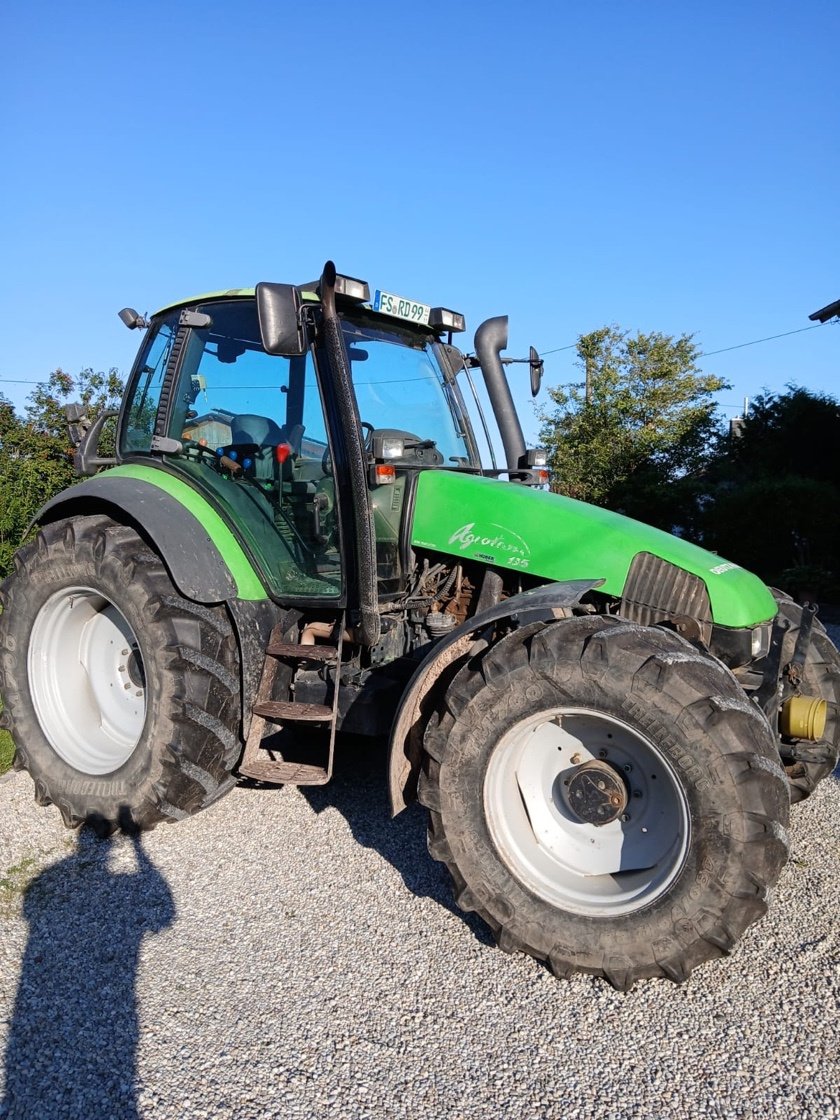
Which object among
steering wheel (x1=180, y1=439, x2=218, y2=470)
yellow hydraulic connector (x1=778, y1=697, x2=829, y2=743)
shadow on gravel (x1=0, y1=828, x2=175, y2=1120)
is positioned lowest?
shadow on gravel (x1=0, y1=828, x2=175, y2=1120)

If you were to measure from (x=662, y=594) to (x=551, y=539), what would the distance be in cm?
49

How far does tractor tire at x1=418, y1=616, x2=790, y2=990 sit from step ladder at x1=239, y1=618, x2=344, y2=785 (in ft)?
2.03

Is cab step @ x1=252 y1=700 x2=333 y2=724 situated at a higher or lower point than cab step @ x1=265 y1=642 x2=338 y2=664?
lower

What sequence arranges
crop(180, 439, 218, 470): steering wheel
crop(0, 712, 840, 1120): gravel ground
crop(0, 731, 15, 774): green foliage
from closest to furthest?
1. crop(0, 712, 840, 1120): gravel ground
2. crop(180, 439, 218, 470): steering wheel
3. crop(0, 731, 15, 774): green foliage

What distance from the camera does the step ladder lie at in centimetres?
329

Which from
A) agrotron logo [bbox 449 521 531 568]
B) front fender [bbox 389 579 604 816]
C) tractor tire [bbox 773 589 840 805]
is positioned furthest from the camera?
tractor tire [bbox 773 589 840 805]

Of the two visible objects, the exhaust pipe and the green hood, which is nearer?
the green hood

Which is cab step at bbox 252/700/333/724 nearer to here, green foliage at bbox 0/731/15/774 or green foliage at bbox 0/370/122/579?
green foliage at bbox 0/731/15/774

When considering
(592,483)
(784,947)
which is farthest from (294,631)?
(592,483)

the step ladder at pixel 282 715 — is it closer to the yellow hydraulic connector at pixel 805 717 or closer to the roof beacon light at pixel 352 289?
the roof beacon light at pixel 352 289

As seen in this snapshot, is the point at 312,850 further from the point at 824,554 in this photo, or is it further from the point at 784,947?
the point at 824,554

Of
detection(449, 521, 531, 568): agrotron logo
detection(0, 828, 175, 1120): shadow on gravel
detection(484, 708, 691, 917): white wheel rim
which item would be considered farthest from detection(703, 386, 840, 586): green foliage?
detection(0, 828, 175, 1120): shadow on gravel

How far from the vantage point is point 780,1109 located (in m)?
2.05

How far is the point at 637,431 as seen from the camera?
66.3 feet
